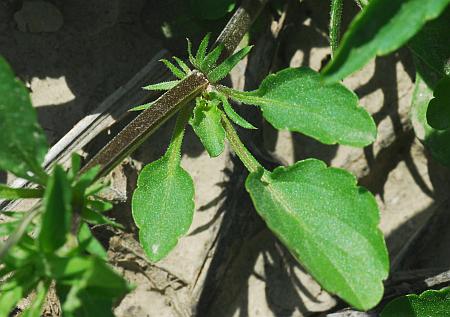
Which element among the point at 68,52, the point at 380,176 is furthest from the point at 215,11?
the point at 380,176

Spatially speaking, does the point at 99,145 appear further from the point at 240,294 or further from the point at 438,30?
the point at 438,30

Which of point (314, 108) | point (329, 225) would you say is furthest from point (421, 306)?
point (314, 108)

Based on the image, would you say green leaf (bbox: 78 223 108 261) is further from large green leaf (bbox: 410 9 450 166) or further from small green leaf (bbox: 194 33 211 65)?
large green leaf (bbox: 410 9 450 166)

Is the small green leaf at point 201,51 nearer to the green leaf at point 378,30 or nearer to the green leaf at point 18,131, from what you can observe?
the green leaf at point 18,131

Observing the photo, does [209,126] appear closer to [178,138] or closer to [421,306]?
[178,138]

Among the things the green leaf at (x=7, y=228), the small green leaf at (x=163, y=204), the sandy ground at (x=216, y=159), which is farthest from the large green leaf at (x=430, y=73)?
the green leaf at (x=7, y=228)

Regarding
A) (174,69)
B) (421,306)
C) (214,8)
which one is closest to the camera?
(174,69)
